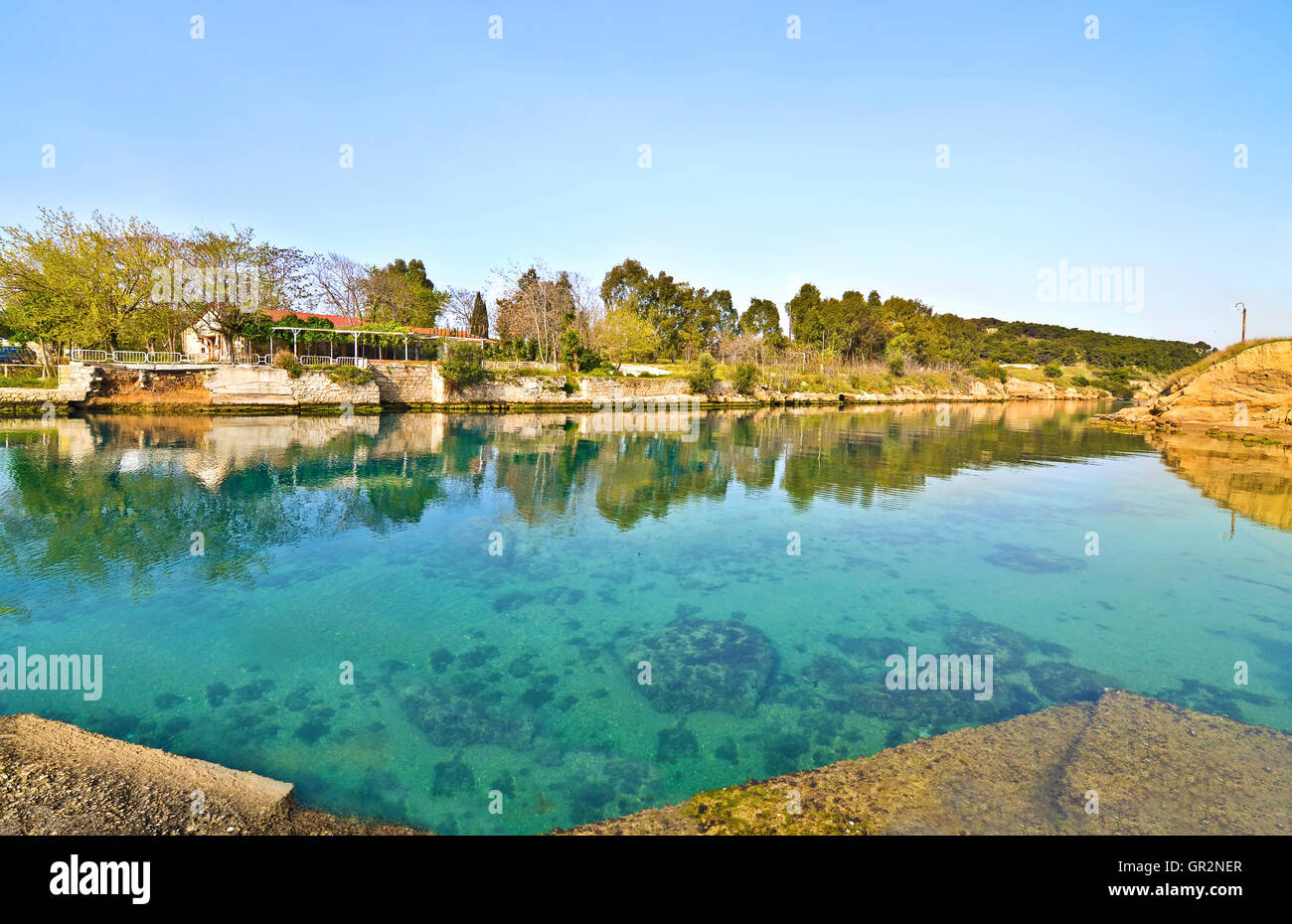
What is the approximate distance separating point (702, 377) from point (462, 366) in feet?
68.3

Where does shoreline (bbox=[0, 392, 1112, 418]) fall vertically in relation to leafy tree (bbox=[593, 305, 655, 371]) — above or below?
below

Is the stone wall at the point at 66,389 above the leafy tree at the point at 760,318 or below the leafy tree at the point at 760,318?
below

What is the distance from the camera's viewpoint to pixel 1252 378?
31.2 meters

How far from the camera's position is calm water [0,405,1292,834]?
5230 mm

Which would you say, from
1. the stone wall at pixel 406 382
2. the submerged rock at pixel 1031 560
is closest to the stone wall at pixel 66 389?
the stone wall at pixel 406 382

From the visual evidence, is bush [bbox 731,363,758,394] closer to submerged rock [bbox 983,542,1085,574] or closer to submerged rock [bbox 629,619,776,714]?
submerged rock [bbox 983,542,1085,574]

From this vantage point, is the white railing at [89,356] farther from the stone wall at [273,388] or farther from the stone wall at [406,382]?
the stone wall at [406,382]

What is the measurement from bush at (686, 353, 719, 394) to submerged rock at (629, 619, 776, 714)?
4420 cm

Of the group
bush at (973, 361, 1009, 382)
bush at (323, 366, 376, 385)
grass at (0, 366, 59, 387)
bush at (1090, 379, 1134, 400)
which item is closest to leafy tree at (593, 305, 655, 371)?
bush at (323, 366, 376, 385)

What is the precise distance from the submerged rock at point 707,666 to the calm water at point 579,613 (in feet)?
0.14

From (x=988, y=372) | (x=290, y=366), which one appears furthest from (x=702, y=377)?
(x=988, y=372)

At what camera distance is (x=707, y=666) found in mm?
6801

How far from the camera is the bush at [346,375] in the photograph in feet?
116
